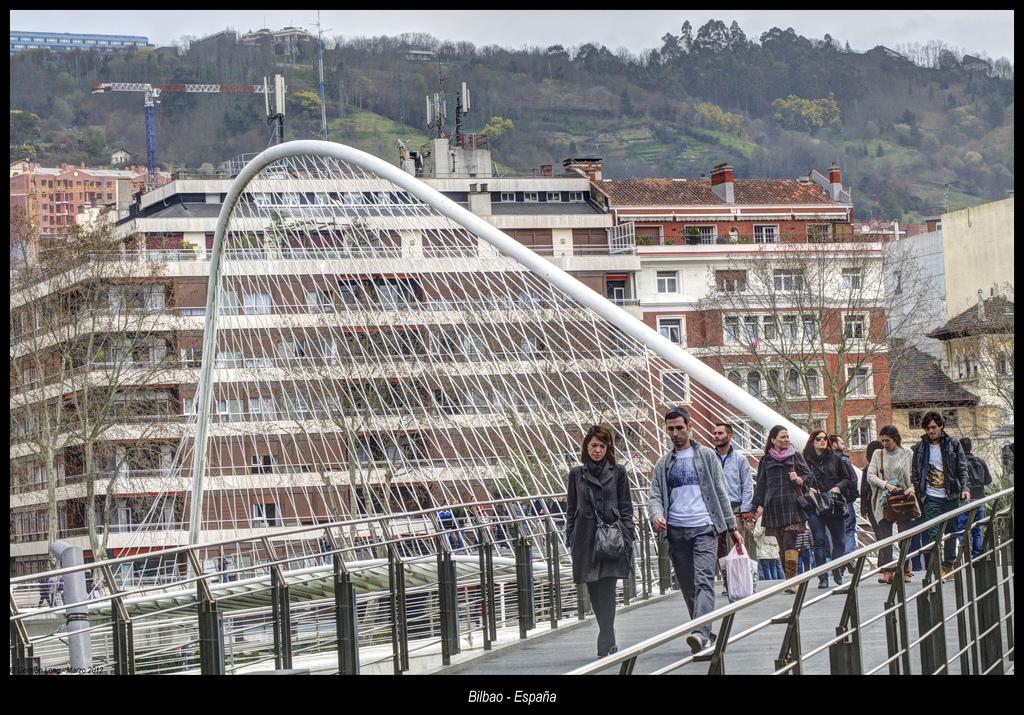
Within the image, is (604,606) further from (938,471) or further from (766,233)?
(766,233)

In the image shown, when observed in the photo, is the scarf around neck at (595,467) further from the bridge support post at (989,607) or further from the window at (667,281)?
the window at (667,281)

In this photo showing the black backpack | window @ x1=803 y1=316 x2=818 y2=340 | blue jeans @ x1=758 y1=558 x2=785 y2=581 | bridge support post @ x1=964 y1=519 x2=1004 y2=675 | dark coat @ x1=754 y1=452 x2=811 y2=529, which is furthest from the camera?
window @ x1=803 y1=316 x2=818 y2=340

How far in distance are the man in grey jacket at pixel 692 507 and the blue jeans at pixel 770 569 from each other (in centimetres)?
724

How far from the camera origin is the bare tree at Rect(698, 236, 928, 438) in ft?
184

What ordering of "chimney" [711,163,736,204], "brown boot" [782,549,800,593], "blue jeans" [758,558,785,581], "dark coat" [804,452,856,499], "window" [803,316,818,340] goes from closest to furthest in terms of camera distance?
1. "brown boot" [782,549,800,593]
2. "dark coat" [804,452,856,499]
3. "blue jeans" [758,558,785,581]
4. "window" [803,316,818,340]
5. "chimney" [711,163,736,204]

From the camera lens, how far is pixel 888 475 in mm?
14070

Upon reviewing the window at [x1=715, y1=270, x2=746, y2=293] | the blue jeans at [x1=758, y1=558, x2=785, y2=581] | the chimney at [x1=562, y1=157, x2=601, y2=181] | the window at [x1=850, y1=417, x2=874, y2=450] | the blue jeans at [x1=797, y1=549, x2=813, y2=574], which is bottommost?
the window at [x1=850, y1=417, x2=874, y2=450]

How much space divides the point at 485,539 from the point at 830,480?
A: 3.43 metres

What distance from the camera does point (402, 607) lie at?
1118cm

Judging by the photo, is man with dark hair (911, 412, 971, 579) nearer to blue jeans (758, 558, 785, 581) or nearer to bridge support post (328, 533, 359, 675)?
blue jeans (758, 558, 785, 581)

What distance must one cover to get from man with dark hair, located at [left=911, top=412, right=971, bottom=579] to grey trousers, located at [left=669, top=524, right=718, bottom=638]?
11.4 feet

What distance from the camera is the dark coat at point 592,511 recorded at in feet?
31.7

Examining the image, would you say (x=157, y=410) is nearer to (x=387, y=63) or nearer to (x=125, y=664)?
(x=125, y=664)

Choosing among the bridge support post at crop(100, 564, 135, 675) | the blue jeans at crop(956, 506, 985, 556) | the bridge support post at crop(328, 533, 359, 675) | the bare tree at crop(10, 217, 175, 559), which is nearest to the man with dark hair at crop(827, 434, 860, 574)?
the blue jeans at crop(956, 506, 985, 556)
